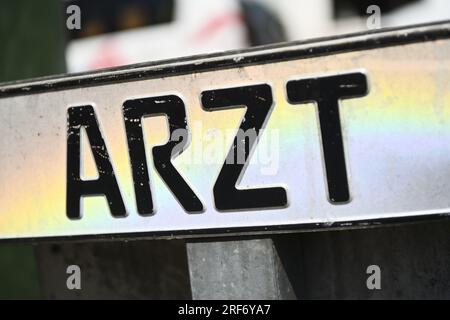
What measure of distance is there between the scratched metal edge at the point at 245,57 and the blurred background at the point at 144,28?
29.6 inches


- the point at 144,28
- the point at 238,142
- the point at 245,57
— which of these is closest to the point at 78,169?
the point at 238,142

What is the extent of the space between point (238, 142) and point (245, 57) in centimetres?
22

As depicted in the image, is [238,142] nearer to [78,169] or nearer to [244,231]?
[244,231]

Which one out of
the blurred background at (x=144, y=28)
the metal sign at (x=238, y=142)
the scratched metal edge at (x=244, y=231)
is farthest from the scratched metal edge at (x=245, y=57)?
the blurred background at (x=144, y=28)

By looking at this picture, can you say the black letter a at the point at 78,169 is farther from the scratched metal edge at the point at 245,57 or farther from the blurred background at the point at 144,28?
the blurred background at the point at 144,28

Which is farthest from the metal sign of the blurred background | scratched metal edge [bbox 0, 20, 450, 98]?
the blurred background

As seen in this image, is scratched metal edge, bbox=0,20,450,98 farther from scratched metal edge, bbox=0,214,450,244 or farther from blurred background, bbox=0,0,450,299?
blurred background, bbox=0,0,450,299

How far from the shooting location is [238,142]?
170 centimetres

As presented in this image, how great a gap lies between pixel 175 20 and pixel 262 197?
3157 millimetres

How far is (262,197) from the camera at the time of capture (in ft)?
5.55

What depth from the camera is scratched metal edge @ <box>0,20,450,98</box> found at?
1.54m
